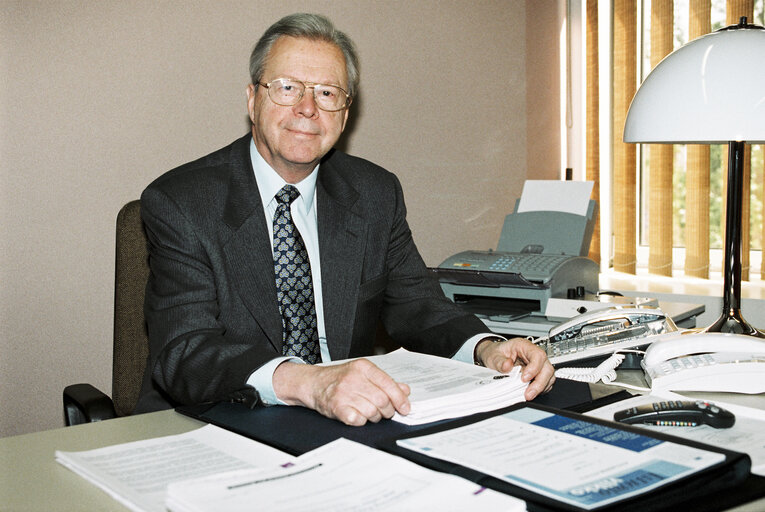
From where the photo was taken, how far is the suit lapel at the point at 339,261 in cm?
160

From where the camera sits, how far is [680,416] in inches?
36.8

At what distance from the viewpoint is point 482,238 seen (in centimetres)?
302

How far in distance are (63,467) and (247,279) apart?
612 millimetres

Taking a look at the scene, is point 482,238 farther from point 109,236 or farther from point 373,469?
point 373,469

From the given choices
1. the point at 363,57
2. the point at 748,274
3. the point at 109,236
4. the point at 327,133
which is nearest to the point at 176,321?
the point at 327,133

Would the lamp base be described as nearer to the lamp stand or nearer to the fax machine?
the lamp stand

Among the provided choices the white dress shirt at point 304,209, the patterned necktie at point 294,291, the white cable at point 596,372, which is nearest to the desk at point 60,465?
the patterned necktie at point 294,291

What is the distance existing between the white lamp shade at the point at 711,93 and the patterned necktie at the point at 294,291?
0.77 m

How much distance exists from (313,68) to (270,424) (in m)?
0.85

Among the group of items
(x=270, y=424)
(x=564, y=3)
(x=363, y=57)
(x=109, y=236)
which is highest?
(x=564, y=3)

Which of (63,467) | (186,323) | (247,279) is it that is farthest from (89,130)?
(63,467)

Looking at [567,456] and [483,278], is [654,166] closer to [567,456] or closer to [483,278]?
[483,278]

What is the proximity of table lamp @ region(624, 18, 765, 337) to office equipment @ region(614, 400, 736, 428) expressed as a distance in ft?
2.24

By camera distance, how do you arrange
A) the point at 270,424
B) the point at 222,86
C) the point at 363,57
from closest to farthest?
the point at 270,424
the point at 222,86
the point at 363,57
